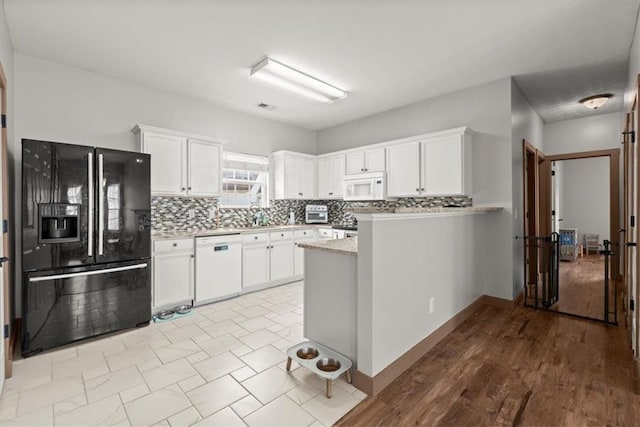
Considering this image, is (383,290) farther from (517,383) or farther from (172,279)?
(172,279)

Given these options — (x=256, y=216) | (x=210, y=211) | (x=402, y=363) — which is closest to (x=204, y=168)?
(x=210, y=211)

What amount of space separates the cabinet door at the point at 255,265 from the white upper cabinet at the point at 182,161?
0.96 meters

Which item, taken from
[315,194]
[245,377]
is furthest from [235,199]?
[245,377]

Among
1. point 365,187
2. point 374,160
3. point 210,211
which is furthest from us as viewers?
point 365,187

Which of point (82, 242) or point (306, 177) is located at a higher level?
point (306, 177)

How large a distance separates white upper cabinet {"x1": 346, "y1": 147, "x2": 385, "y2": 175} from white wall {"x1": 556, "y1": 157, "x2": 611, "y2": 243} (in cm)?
599

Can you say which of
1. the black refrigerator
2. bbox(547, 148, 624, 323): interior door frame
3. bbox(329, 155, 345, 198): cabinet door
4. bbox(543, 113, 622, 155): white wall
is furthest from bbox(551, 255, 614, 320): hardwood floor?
the black refrigerator

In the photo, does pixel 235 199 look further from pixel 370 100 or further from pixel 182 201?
pixel 370 100

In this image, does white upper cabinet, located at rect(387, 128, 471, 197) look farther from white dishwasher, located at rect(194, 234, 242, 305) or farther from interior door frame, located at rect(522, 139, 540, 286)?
white dishwasher, located at rect(194, 234, 242, 305)

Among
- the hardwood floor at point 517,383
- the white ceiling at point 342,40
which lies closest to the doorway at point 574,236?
the hardwood floor at point 517,383

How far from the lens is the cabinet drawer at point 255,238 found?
4.25 metres

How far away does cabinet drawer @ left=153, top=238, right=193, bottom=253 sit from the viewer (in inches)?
133

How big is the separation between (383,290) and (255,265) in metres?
2.68

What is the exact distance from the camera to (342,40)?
9.14 ft
